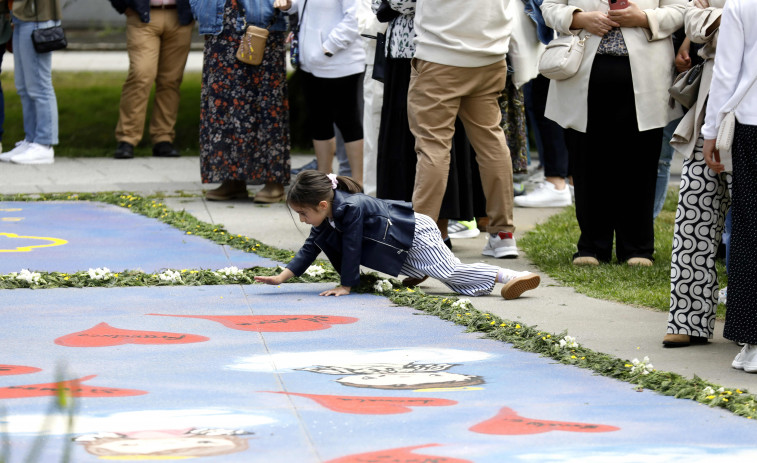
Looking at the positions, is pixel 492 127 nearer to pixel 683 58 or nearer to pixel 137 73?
pixel 683 58

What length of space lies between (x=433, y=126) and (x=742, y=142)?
251cm

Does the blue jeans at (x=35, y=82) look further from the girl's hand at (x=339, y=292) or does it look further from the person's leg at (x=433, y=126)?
the girl's hand at (x=339, y=292)

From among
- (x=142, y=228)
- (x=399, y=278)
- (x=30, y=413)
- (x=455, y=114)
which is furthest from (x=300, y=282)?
(x=30, y=413)

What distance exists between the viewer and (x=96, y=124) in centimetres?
1484

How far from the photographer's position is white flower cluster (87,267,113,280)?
6.51m

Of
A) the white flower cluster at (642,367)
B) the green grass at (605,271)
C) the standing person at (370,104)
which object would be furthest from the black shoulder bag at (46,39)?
the white flower cluster at (642,367)

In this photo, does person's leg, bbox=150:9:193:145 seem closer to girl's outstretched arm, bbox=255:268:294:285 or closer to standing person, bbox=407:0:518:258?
standing person, bbox=407:0:518:258

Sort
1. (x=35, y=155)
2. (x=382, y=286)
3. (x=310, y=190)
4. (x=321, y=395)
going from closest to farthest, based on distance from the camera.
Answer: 1. (x=321, y=395)
2. (x=310, y=190)
3. (x=382, y=286)
4. (x=35, y=155)

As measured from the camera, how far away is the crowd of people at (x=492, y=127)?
505 centimetres

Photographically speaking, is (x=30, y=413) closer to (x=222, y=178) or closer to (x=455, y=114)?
(x=455, y=114)

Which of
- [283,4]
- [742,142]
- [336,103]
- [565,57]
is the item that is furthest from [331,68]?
[742,142]

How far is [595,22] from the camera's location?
6781mm

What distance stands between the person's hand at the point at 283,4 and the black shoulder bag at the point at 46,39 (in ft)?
10.9

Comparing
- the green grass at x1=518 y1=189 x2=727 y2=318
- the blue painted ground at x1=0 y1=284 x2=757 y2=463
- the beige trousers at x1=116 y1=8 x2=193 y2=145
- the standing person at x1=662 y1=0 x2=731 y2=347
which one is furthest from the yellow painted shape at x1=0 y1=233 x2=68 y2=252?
the beige trousers at x1=116 y1=8 x2=193 y2=145
